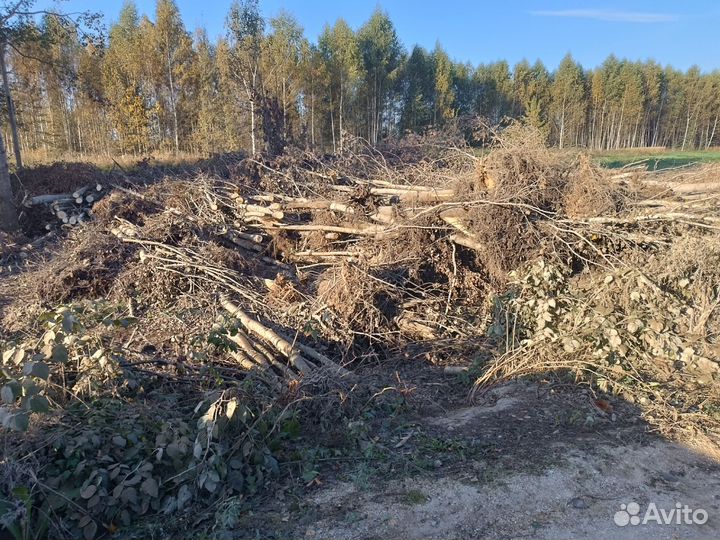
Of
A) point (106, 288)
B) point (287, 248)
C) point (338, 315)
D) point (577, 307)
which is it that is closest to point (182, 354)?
point (338, 315)

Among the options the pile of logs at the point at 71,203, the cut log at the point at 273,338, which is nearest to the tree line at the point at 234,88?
the pile of logs at the point at 71,203

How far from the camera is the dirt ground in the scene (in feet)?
8.25

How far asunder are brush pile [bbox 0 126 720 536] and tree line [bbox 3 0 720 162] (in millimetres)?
4844

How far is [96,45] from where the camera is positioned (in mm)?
10453

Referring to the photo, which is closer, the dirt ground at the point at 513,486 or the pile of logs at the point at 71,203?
the dirt ground at the point at 513,486

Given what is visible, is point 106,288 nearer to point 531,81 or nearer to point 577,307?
point 577,307

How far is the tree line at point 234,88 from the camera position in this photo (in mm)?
18555

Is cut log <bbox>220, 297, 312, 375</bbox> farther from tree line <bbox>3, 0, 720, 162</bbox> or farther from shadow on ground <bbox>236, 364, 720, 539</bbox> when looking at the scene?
tree line <bbox>3, 0, 720, 162</bbox>

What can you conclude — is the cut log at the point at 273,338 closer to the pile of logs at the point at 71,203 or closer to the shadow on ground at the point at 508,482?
the shadow on ground at the point at 508,482

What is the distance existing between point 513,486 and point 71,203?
1104 cm

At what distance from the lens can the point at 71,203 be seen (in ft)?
34.7

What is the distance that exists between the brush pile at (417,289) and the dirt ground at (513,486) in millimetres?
414

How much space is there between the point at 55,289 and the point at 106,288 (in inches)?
23.2

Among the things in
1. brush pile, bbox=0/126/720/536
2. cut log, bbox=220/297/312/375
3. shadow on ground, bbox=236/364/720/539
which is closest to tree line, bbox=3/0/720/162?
brush pile, bbox=0/126/720/536
